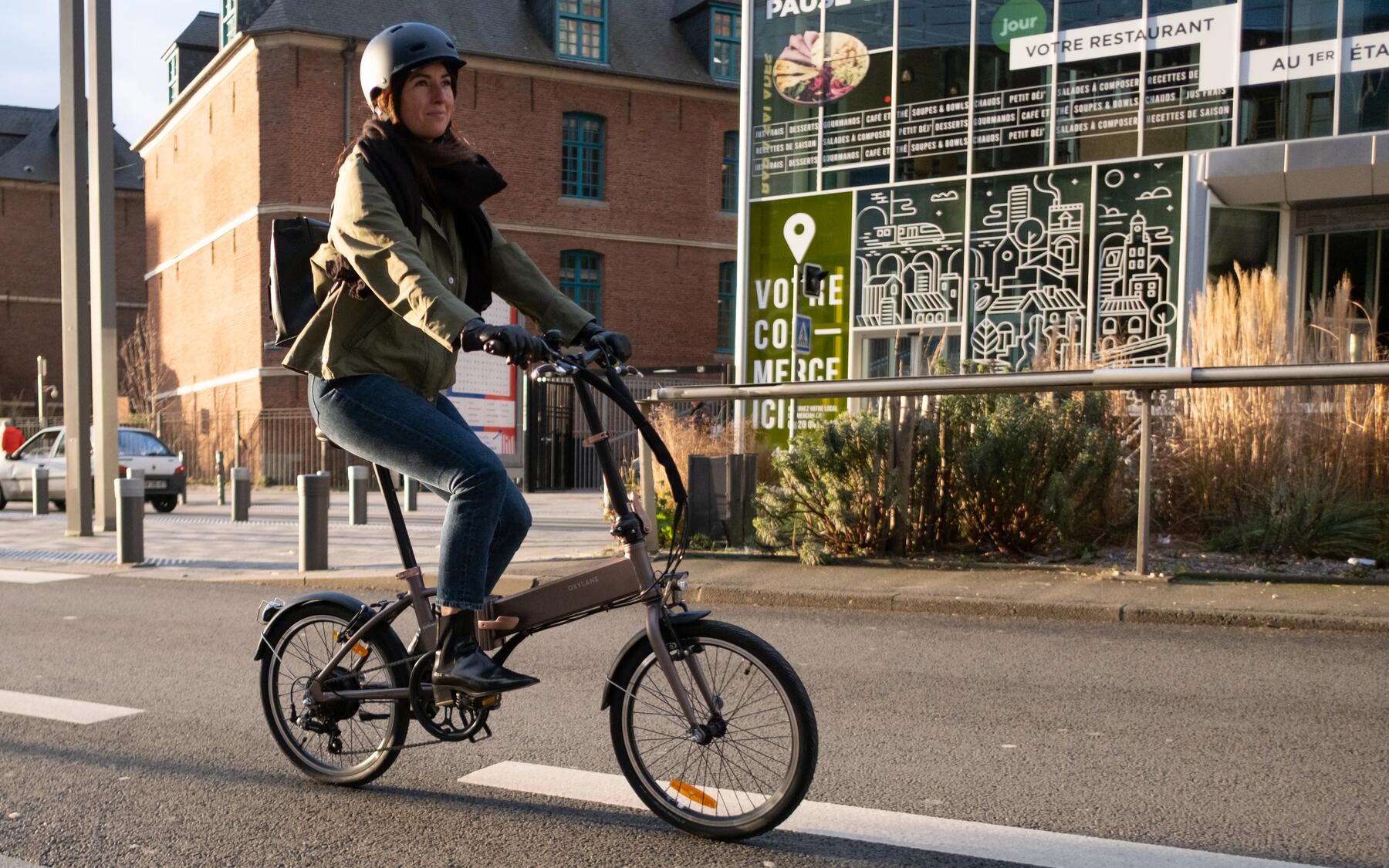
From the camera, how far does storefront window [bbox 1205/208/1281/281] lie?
1733cm

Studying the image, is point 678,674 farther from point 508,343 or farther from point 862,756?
point 862,756

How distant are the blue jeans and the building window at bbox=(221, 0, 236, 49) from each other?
32076 millimetres

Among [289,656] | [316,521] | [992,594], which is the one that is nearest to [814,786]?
[289,656]

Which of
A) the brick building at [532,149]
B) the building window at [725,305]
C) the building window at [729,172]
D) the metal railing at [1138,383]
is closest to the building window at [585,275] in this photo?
the brick building at [532,149]

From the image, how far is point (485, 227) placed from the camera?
407 cm

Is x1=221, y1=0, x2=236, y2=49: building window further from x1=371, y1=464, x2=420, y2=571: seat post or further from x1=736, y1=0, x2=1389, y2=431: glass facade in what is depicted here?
x1=371, y1=464, x2=420, y2=571: seat post

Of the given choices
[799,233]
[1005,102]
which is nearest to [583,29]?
[799,233]

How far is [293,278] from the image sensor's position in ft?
13.1

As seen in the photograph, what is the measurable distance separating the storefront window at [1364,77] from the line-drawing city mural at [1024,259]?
315 cm

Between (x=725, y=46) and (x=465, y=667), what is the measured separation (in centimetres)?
3446

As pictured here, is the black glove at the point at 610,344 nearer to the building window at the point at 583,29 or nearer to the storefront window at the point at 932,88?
the storefront window at the point at 932,88

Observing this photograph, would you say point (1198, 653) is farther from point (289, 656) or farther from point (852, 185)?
point (852, 185)

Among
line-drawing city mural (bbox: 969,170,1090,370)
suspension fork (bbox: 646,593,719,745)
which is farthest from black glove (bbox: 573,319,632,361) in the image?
line-drawing city mural (bbox: 969,170,1090,370)

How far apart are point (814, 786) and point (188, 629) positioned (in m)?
4.95
